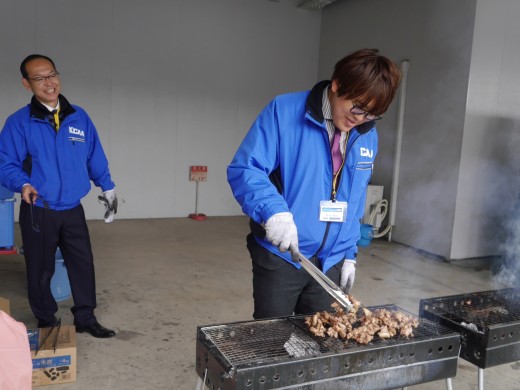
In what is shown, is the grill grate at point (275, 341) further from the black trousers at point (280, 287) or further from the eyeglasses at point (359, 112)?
the eyeglasses at point (359, 112)

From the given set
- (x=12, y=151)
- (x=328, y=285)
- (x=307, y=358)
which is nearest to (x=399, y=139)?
(x=12, y=151)

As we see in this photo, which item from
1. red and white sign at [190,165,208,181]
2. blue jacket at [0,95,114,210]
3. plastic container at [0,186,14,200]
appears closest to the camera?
blue jacket at [0,95,114,210]

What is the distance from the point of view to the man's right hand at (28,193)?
7.73 ft

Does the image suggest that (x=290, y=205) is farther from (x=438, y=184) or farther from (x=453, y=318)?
(x=438, y=184)

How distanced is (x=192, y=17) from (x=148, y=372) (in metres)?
4.76

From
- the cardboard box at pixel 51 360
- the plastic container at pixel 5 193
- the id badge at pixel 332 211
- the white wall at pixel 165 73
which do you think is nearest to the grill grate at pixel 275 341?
the id badge at pixel 332 211

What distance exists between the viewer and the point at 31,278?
8.50ft

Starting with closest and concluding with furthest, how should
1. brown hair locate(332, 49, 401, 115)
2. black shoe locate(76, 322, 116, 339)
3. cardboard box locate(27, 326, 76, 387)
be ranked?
brown hair locate(332, 49, 401, 115), cardboard box locate(27, 326, 76, 387), black shoe locate(76, 322, 116, 339)

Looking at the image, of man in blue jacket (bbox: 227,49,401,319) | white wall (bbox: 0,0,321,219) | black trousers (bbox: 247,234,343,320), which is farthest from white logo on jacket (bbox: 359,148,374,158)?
white wall (bbox: 0,0,321,219)

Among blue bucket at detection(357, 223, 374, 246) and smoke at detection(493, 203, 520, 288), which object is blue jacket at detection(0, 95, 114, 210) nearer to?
blue bucket at detection(357, 223, 374, 246)

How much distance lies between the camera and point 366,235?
16.8 ft

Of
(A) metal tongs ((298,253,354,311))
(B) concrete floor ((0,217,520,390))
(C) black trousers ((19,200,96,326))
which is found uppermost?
(A) metal tongs ((298,253,354,311))

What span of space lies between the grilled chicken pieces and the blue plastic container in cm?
248

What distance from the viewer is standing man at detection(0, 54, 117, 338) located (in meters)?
2.47
